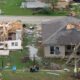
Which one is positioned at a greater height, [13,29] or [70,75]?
[13,29]

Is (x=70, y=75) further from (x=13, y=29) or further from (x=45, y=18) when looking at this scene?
(x=45, y=18)

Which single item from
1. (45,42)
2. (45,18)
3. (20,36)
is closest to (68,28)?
(45,42)

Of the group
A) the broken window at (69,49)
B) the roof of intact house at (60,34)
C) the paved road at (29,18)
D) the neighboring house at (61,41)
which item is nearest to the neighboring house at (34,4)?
the paved road at (29,18)

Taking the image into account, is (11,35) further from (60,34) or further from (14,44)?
(60,34)

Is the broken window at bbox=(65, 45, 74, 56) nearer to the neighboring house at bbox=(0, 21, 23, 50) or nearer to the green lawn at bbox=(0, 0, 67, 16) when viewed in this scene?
the neighboring house at bbox=(0, 21, 23, 50)

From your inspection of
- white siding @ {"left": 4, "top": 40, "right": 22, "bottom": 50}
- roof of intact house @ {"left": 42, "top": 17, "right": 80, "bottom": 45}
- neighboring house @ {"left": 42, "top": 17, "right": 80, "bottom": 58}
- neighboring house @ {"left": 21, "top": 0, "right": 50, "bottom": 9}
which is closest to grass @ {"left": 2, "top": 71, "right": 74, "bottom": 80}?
neighboring house @ {"left": 42, "top": 17, "right": 80, "bottom": 58}

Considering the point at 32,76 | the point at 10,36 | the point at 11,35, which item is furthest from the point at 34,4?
the point at 32,76

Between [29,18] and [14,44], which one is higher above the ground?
[29,18]

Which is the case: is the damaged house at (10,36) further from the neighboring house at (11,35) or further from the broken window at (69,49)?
the broken window at (69,49)
